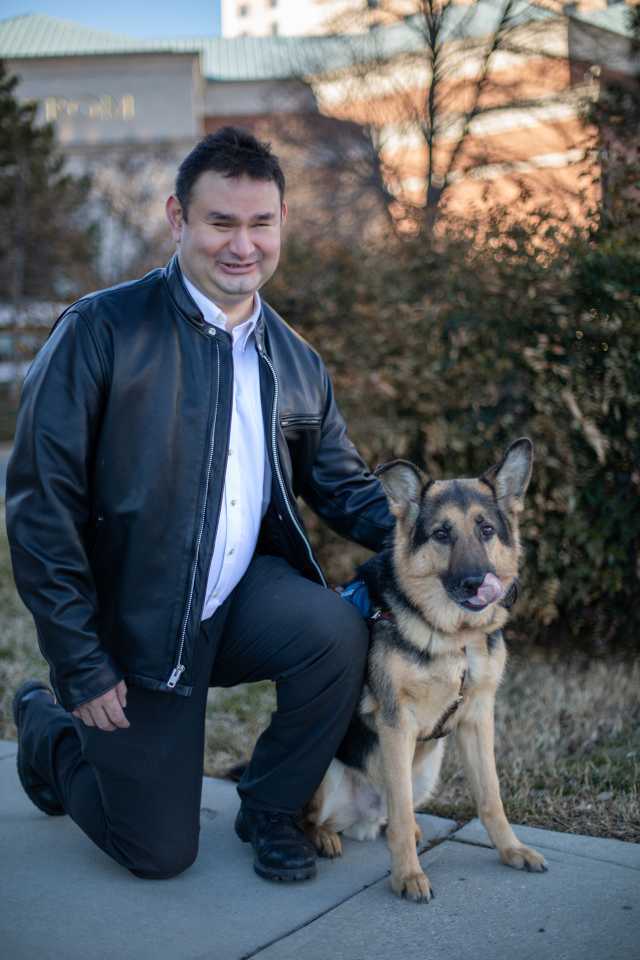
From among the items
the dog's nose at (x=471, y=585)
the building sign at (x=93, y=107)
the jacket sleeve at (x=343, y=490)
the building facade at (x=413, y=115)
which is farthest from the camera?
the building sign at (x=93, y=107)

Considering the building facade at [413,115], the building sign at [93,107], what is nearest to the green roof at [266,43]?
the building facade at [413,115]

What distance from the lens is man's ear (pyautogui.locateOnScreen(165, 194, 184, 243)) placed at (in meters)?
3.27

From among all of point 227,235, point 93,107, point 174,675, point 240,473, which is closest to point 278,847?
point 174,675

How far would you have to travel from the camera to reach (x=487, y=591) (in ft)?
9.54

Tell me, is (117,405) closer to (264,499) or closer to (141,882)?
(264,499)

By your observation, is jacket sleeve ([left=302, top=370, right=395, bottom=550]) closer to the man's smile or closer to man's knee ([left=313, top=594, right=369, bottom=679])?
man's knee ([left=313, top=594, right=369, bottom=679])

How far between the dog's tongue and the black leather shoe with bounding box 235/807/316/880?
38.0 inches

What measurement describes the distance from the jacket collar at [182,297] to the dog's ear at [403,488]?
0.66 meters

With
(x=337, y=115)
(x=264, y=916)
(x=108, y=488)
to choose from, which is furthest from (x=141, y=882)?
(x=337, y=115)

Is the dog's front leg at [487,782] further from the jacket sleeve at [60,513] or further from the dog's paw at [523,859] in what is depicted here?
the jacket sleeve at [60,513]

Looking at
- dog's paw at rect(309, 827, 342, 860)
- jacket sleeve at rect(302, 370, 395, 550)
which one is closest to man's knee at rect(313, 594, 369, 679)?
jacket sleeve at rect(302, 370, 395, 550)

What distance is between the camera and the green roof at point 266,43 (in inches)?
675

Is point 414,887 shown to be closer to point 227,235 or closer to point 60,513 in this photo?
point 60,513

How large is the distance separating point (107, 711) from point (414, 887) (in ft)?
3.46
